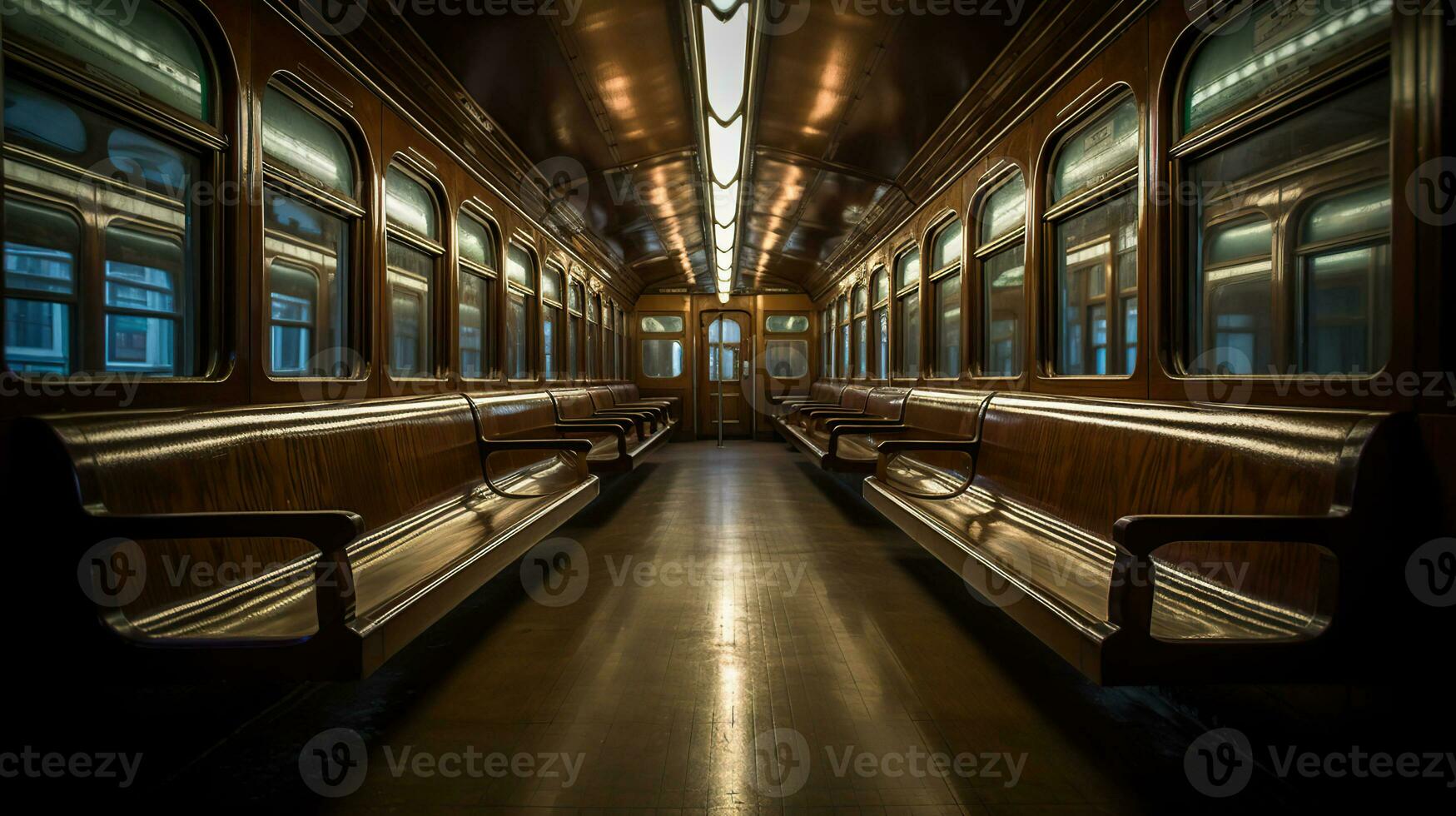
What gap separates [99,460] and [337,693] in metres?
1.00

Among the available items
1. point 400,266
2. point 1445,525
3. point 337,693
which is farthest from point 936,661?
point 400,266

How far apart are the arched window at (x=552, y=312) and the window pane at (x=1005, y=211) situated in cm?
400

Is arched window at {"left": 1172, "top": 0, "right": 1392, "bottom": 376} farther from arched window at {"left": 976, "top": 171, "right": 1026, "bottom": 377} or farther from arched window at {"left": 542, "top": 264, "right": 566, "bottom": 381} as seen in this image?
arched window at {"left": 542, "top": 264, "right": 566, "bottom": 381}

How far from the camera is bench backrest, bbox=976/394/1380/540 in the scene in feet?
5.65

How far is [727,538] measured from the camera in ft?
14.7

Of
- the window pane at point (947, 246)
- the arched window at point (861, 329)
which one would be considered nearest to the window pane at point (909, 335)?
the window pane at point (947, 246)

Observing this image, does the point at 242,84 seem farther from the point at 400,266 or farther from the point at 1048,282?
the point at 1048,282

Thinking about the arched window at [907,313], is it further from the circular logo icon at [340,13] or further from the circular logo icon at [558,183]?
the circular logo icon at [340,13]

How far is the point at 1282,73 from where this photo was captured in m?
2.10

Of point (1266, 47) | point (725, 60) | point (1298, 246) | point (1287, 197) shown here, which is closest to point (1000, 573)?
point (1298, 246)

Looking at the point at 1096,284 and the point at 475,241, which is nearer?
the point at 1096,284

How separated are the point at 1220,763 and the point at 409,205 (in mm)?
4190

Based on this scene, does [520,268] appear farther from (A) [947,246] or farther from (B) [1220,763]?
(B) [1220,763]

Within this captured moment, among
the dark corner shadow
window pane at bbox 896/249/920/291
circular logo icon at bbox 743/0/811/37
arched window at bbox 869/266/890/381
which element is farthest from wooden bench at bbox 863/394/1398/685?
arched window at bbox 869/266/890/381
